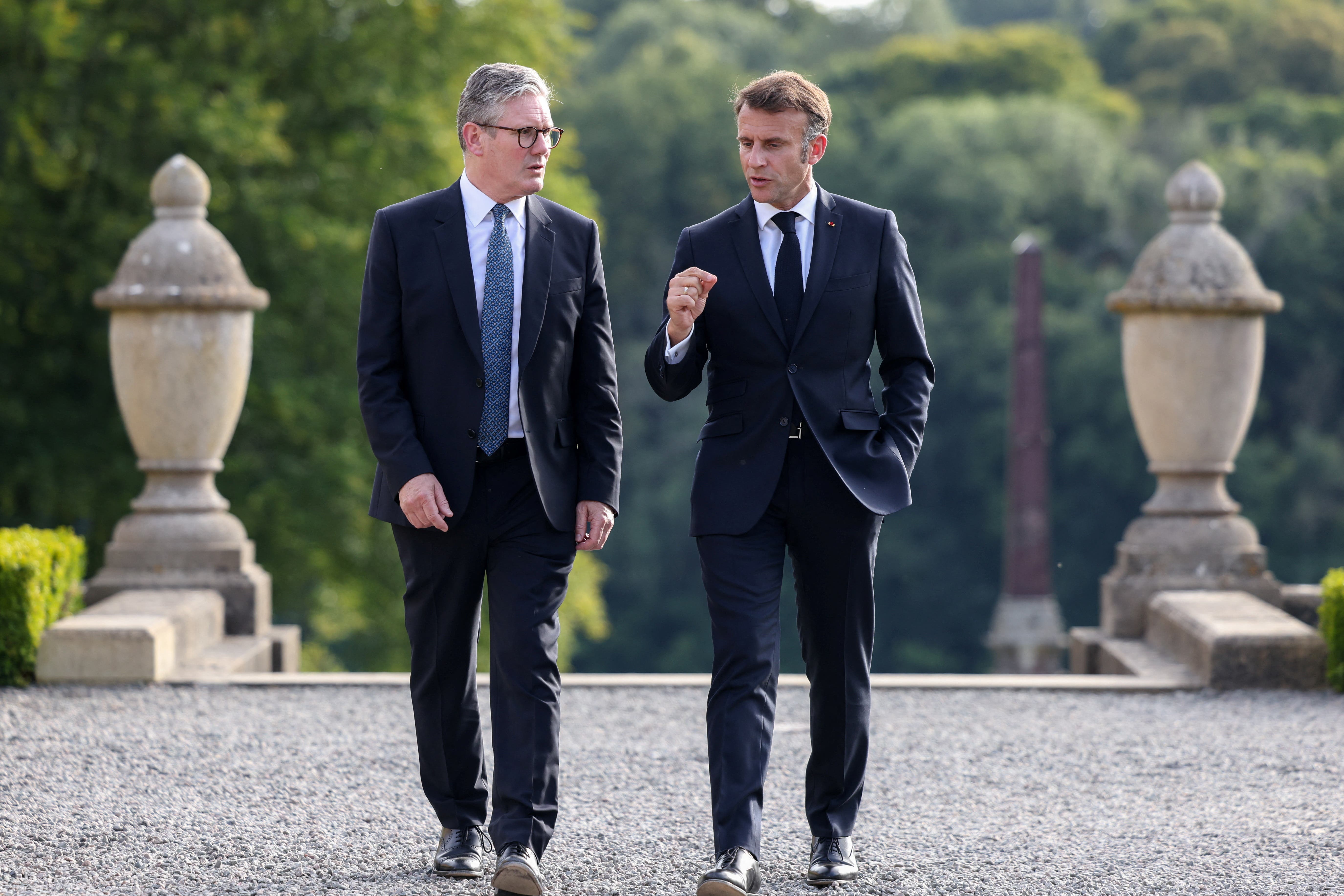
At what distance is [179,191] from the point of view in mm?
8430

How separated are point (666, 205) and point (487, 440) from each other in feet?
121

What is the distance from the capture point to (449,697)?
13.5 ft

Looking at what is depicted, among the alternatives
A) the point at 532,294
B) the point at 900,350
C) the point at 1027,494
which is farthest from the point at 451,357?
the point at 1027,494

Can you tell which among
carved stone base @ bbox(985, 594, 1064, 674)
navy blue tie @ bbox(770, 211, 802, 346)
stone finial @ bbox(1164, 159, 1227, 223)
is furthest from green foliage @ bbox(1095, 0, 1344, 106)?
navy blue tie @ bbox(770, 211, 802, 346)

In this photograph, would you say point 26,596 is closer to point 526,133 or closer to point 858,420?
point 526,133

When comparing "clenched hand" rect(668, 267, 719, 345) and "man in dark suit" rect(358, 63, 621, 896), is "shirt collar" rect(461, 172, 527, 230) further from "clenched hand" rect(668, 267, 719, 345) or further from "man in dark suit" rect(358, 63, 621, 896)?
"clenched hand" rect(668, 267, 719, 345)

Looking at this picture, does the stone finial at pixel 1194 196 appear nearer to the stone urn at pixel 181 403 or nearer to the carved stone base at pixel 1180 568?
the carved stone base at pixel 1180 568

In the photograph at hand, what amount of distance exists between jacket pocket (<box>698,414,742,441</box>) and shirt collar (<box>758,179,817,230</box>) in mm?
443

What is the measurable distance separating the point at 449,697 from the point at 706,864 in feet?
2.41

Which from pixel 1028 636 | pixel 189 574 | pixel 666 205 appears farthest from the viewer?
Result: pixel 666 205

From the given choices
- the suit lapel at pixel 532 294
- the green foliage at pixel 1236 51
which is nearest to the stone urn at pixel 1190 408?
the suit lapel at pixel 532 294

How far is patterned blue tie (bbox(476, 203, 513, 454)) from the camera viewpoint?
158 inches

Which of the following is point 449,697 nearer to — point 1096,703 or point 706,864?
point 706,864

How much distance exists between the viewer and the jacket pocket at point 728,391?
408 cm
